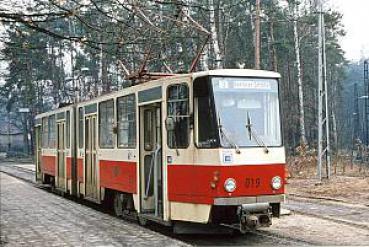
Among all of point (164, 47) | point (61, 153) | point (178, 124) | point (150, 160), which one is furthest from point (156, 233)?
point (61, 153)

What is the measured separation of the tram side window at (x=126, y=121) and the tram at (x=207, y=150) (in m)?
0.04

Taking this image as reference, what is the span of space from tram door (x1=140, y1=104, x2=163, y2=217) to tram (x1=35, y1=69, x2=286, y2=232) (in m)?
0.02

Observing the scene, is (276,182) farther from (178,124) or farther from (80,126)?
(80,126)

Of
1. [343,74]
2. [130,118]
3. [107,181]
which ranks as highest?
[343,74]

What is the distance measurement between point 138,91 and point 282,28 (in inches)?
1669

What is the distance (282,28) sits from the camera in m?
54.0

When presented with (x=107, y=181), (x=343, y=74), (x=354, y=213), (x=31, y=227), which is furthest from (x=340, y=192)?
(x=343, y=74)

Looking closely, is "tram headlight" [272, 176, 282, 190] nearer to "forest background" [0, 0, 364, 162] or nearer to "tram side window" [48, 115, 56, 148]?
"forest background" [0, 0, 364, 162]

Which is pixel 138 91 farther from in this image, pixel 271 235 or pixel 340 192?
pixel 340 192

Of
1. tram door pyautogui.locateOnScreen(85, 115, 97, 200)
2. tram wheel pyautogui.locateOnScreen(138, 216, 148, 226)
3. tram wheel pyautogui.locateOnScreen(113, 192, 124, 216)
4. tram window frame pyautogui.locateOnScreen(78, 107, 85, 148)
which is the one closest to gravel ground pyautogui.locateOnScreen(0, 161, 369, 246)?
tram wheel pyautogui.locateOnScreen(138, 216, 148, 226)

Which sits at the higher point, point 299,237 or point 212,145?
point 212,145

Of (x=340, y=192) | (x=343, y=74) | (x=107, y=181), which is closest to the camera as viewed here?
(x=107, y=181)

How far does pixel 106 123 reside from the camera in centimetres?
1572

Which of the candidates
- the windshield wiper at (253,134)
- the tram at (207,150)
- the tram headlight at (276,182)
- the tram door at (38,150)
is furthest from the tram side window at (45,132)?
the tram headlight at (276,182)
